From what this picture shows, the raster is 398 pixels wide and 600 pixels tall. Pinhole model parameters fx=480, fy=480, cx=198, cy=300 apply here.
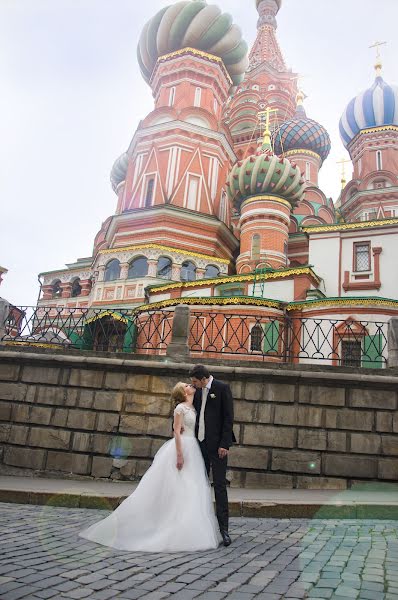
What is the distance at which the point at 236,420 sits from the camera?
8.29 metres

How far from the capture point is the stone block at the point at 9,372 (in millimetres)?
9047

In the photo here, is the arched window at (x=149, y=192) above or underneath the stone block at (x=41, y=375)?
above

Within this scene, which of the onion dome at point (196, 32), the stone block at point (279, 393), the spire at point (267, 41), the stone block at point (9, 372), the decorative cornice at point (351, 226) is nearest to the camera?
the stone block at point (279, 393)

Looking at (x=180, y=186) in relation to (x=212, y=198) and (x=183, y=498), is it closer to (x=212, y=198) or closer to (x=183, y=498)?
(x=212, y=198)

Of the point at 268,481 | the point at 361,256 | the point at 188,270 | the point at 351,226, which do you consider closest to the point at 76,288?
the point at 188,270

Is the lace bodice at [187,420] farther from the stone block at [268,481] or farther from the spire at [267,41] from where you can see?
the spire at [267,41]

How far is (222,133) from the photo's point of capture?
3053 centimetres

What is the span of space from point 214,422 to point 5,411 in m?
5.42

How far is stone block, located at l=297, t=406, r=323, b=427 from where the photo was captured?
812 cm

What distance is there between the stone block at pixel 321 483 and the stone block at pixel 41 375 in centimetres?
468

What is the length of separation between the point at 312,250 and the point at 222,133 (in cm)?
1262

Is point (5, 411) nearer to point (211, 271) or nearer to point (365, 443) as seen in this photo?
point (365, 443)

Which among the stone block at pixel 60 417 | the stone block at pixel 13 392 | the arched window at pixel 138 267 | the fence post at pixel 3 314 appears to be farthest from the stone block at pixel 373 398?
the arched window at pixel 138 267

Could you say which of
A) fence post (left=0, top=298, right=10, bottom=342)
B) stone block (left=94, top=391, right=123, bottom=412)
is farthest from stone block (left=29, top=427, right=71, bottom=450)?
fence post (left=0, top=298, right=10, bottom=342)
